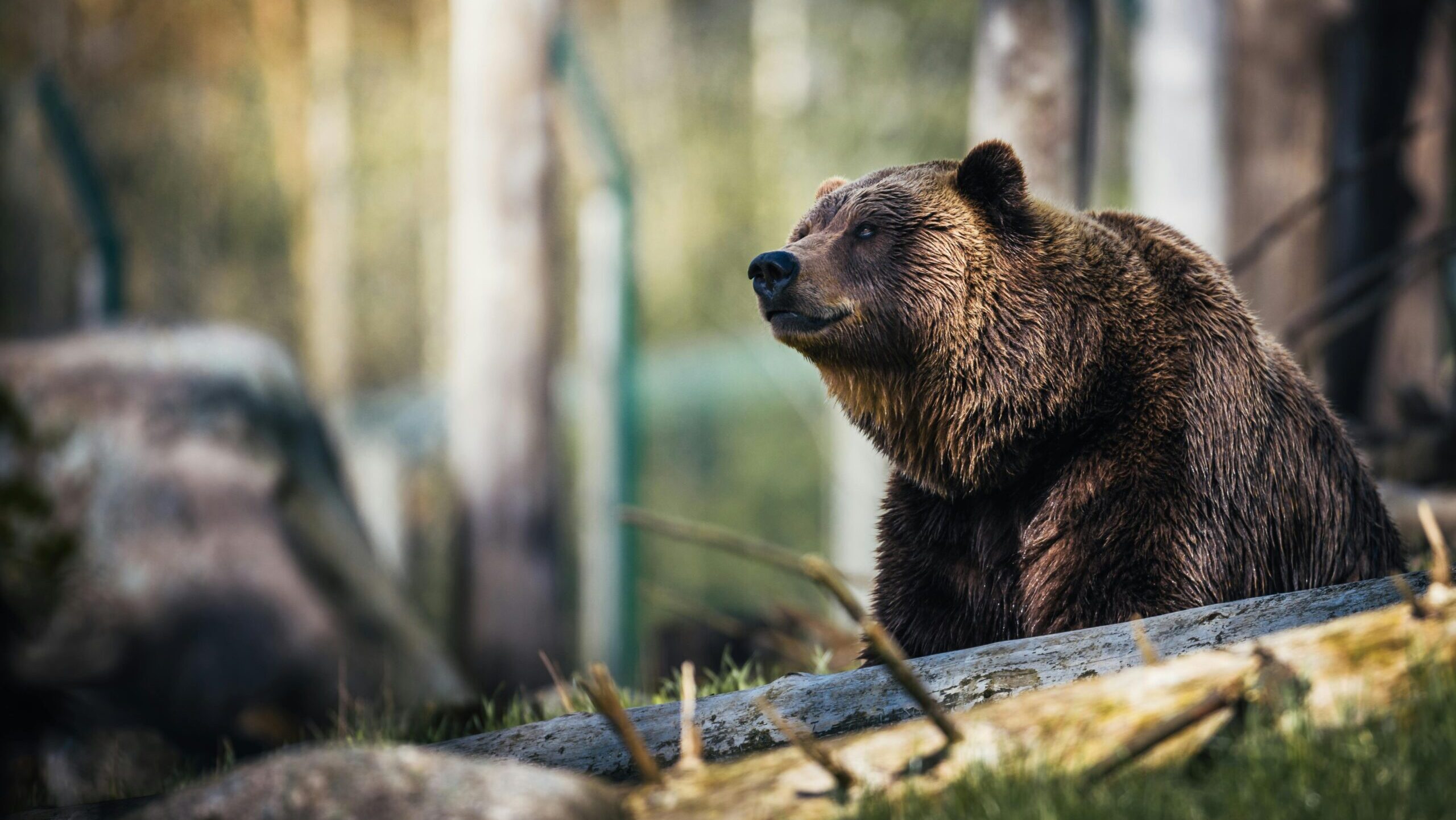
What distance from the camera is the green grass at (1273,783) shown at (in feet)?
6.25

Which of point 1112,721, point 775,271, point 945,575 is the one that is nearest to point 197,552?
point 775,271

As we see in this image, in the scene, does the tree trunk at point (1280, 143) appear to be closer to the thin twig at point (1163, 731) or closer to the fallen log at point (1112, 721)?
the fallen log at point (1112, 721)

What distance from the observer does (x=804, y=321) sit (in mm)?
3242

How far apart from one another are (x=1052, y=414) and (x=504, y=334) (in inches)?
166

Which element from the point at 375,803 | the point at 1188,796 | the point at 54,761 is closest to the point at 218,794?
the point at 375,803

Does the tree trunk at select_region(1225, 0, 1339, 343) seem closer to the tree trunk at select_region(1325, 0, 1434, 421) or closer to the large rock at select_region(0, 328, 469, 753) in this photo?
the tree trunk at select_region(1325, 0, 1434, 421)

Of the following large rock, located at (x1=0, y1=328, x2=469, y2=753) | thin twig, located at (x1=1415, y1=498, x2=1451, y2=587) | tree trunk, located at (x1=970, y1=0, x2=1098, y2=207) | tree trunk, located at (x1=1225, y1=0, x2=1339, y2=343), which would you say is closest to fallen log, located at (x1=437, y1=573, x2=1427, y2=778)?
thin twig, located at (x1=1415, y1=498, x2=1451, y2=587)

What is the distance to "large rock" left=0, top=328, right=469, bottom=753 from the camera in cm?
596

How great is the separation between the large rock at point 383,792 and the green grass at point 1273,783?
493 millimetres

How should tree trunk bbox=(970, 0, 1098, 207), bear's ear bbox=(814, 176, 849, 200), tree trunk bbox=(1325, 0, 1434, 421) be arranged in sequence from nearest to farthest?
bear's ear bbox=(814, 176, 849, 200)
tree trunk bbox=(970, 0, 1098, 207)
tree trunk bbox=(1325, 0, 1434, 421)

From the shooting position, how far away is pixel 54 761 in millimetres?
5172

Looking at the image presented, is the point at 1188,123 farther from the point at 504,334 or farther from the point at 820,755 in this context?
the point at 820,755

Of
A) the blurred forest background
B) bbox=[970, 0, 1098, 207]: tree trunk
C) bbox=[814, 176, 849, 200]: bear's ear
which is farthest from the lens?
the blurred forest background

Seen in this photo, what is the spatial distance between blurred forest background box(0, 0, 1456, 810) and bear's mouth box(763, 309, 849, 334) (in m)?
0.86
